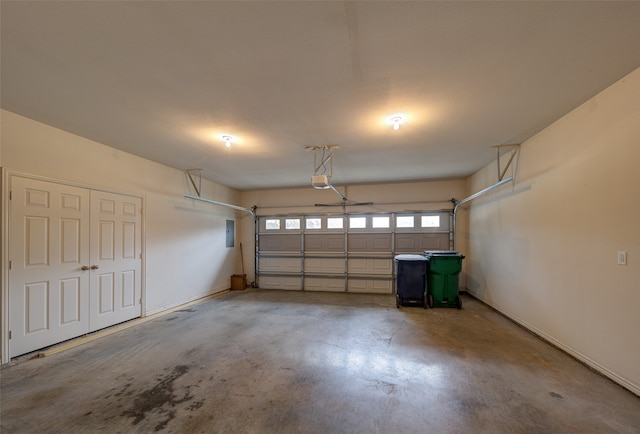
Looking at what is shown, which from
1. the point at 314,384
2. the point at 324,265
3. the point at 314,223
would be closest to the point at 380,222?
the point at 314,223

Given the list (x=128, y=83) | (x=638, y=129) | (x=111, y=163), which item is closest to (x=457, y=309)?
(x=638, y=129)

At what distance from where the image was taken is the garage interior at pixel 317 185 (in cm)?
183

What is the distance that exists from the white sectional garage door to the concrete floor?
2715 millimetres

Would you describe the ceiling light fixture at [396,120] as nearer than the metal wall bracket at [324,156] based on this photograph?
Yes

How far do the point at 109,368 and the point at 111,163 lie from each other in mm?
2953

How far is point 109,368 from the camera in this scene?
2816 mm

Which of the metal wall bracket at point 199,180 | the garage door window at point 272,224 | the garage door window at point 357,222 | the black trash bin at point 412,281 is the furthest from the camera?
the garage door window at point 272,224

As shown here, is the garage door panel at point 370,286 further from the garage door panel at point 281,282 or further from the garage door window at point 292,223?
the garage door window at point 292,223

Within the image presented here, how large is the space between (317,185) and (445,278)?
3.17 m

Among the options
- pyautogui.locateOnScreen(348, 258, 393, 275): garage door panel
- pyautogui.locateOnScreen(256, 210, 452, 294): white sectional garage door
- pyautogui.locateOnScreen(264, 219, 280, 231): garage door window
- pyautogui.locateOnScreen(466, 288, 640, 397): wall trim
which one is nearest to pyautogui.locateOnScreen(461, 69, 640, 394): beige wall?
pyautogui.locateOnScreen(466, 288, 640, 397): wall trim

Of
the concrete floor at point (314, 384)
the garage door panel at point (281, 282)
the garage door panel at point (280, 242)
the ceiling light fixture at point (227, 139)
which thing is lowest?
the garage door panel at point (281, 282)

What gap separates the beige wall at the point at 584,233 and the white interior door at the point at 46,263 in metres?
6.15

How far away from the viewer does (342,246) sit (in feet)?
23.1

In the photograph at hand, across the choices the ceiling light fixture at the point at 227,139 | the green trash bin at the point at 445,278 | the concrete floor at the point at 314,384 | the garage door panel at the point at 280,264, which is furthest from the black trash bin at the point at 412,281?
the ceiling light fixture at the point at 227,139
